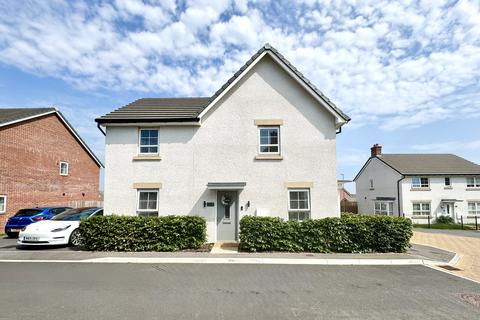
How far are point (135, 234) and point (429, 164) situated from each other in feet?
104

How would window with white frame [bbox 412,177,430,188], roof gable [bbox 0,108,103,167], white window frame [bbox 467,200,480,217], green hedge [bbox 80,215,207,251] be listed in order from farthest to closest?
white window frame [bbox 467,200,480,217], window with white frame [bbox 412,177,430,188], roof gable [bbox 0,108,103,167], green hedge [bbox 80,215,207,251]

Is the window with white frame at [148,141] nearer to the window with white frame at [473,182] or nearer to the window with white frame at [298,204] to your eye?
the window with white frame at [298,204]

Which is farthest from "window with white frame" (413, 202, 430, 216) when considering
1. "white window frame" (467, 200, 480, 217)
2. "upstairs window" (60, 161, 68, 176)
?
"upstairs window" (60, 161, 68, 176)

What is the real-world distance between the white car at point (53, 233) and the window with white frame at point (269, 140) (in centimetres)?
848

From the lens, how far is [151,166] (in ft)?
41.1

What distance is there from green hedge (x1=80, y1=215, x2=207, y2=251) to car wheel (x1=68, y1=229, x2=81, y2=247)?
3.97ft

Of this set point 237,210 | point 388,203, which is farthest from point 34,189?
point 388,203

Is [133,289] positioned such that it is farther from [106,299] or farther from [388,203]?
[388,203]

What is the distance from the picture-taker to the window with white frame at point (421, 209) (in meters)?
28.4

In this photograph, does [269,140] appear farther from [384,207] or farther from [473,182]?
[473,182]

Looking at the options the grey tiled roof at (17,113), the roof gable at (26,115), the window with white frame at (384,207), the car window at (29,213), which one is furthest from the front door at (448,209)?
the grey tiled roof at (17,113)

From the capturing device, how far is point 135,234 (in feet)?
34.7

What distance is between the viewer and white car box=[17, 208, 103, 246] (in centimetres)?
1091

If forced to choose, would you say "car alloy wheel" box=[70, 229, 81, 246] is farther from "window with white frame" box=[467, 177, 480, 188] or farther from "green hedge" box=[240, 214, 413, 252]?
"window with white frame" box=[467, 177, 480, 188]
